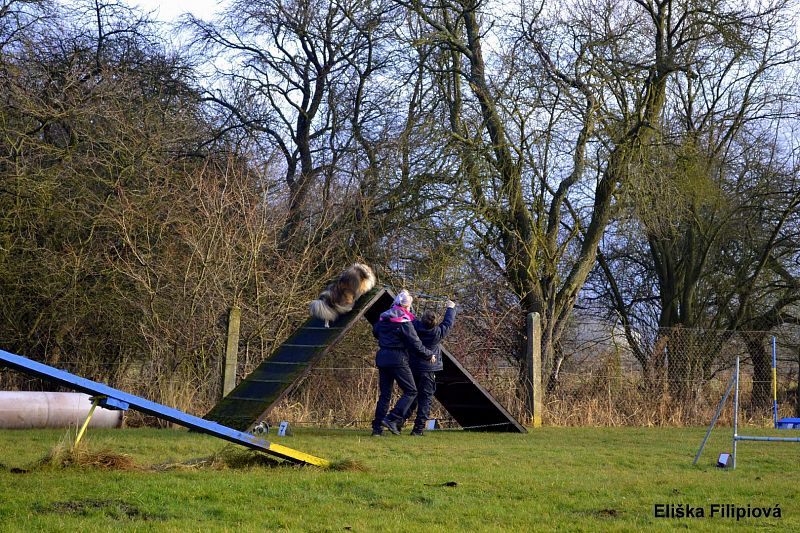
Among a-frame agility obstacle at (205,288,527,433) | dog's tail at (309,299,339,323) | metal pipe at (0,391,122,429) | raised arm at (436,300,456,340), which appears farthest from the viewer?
raised arm at (436,300,456,340)

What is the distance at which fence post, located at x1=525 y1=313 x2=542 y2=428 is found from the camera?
14820 mm

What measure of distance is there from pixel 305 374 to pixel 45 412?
350 cm

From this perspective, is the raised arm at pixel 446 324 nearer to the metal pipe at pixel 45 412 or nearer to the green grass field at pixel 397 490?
the green grass field at pixel 397 490

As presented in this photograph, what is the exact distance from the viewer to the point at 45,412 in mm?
11500

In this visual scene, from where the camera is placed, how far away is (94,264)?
47.6 feet

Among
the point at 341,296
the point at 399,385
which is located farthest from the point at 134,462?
the point at 399,385

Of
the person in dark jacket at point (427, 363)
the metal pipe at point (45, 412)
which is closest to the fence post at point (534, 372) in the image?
the person in dark jacket at point (427, 363)

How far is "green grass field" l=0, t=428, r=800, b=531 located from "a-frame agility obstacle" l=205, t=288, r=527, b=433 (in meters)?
0.55

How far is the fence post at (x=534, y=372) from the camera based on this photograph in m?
14.8

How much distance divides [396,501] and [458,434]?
6324mm

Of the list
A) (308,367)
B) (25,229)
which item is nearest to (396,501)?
(308,367)

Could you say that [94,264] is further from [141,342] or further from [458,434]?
[458,434]

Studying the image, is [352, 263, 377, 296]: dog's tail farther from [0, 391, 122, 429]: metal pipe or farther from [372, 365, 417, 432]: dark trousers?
[0, 391, 122, 429]: metal pipe

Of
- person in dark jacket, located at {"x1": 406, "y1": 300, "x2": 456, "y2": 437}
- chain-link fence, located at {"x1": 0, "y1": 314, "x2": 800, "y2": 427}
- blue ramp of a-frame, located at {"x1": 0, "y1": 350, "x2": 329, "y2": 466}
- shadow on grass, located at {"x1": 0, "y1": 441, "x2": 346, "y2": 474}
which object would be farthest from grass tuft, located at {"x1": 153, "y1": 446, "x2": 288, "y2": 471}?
chain-link fence, located at {"x1": 0, "y1": 314, "x2": 800, "y2": 427}
